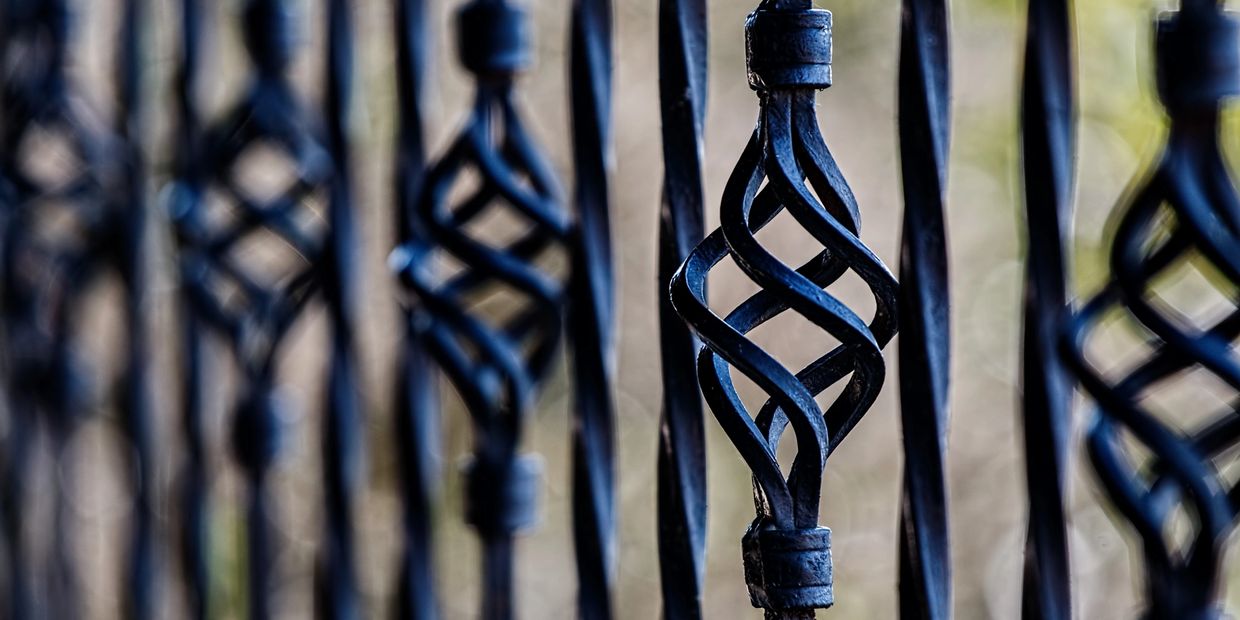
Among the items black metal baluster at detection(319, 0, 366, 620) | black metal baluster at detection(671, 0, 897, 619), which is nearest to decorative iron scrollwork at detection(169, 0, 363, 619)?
black metal baluster at detection(319, 0, 366, 620)

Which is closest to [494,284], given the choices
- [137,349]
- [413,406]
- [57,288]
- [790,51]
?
[413,406]

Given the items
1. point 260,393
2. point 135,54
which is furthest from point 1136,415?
point 135,54

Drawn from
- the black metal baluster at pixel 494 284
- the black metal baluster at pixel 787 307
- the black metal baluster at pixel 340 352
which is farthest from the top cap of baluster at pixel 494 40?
the black metal baluster at pixel 787 307

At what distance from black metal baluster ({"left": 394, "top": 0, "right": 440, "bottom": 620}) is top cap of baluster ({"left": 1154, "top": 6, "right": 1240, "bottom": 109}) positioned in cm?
44

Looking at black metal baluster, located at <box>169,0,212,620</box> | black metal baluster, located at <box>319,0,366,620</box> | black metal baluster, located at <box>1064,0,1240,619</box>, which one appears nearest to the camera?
black metal baluster, located at <box>1064,0,1240,619</box>

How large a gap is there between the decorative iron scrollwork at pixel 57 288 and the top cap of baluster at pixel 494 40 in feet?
1.64

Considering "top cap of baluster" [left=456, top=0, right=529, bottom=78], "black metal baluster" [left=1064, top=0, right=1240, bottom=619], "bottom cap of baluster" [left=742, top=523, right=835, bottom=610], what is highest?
"top cap of baluster" [left=456, top=0, right=529, bottom=78]

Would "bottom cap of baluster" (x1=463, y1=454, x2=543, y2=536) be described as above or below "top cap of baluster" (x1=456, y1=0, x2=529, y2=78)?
below

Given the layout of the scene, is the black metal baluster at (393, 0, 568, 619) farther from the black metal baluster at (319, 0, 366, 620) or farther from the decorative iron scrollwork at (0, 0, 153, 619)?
the decorative iron scrollwork at (0, 0, 153, 619)

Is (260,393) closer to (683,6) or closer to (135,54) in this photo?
(135,54)

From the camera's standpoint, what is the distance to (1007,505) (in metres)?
2.62

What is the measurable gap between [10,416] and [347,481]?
1.80ft

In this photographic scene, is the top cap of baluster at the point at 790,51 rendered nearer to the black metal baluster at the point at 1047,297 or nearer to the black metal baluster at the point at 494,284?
the black metal baluster at the point at 1047,297

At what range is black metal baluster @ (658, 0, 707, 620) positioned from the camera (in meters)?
0.57
